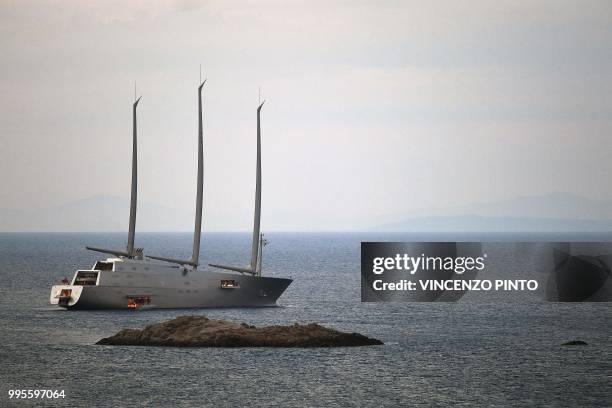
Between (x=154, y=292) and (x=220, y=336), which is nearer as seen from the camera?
(x=220, y=336)

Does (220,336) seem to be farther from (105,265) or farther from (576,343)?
(576,343)

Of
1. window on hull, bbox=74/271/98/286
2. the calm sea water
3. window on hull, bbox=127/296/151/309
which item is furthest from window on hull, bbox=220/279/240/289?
window on hull, bbox=74/271/98/286

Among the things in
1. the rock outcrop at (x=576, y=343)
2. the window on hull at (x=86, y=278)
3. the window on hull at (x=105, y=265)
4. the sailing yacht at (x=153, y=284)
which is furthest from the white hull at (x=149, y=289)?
the rock outcrop at (x=576, y=343)

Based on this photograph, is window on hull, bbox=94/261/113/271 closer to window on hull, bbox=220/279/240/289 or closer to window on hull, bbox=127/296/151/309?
window on hull, bbox=127/296/151/309

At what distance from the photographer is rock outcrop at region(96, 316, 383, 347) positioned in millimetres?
92188

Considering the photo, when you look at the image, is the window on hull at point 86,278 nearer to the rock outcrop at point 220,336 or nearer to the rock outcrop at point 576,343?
the rock outcrop at point 220,336

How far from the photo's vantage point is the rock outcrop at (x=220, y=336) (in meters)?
92.2

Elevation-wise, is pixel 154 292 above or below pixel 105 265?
below

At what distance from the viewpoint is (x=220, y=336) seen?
92.3 m

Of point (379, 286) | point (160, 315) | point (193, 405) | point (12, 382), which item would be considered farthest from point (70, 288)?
point (193, 405)

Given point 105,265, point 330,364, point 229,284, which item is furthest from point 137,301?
point 330,364

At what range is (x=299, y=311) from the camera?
413 feet

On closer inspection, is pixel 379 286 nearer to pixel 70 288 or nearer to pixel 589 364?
pixel 70 288

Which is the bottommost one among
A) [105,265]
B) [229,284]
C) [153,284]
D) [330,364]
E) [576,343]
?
[330,364]
